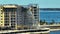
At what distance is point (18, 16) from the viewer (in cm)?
1145

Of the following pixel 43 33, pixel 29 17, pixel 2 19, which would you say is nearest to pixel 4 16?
pixel 2 19

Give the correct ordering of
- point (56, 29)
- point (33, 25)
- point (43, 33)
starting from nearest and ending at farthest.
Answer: point (43, 33), point (33, 25), point (56, 29)

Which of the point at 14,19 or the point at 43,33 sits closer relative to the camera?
the point at 43,33

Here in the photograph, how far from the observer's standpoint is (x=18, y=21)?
11180 millimetres

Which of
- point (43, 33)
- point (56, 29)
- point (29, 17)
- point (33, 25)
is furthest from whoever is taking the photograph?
point (56, 29)

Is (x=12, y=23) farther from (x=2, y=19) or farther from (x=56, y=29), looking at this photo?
(x=56, y=29)

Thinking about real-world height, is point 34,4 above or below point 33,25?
above

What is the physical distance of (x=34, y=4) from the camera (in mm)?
11242

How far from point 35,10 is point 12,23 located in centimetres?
129

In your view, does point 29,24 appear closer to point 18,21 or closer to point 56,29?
point 18,21

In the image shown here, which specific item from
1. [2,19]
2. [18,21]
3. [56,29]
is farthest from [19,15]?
[56,29]

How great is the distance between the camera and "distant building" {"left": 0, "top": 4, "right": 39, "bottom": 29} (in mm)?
11148

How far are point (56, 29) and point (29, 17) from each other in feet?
30.6

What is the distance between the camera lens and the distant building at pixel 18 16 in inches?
439
